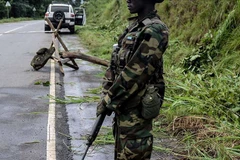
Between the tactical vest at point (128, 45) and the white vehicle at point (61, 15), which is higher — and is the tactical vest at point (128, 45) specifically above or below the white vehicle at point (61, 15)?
above

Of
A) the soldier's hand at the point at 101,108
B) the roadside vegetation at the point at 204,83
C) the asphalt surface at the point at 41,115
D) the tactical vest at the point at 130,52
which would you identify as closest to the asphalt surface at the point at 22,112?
the asphalt surface at the point at 41,115

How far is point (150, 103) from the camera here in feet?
8.16

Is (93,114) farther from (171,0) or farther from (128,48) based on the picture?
(171,0)

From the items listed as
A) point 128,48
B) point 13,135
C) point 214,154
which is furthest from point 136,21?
point 13,135

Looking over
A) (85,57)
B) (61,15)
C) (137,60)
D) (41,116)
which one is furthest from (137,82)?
(61,15)

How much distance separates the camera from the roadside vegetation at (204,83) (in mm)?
4121

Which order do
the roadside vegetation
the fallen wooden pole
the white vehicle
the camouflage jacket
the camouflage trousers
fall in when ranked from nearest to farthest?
the camouflage jacket, the camouflage trousers, the roadside vegetation, the fallen wooden pole, the white vehicle

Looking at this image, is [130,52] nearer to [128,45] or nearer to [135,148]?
[128,45]

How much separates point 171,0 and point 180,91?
20.9 ft

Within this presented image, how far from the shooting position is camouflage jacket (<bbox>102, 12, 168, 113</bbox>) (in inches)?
94.5

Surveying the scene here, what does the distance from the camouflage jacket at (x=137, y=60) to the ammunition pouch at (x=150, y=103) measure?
4cm

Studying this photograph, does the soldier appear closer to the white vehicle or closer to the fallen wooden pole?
the fallen wooden pole

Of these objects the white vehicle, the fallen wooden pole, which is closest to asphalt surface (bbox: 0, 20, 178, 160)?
the fallen wooden pole

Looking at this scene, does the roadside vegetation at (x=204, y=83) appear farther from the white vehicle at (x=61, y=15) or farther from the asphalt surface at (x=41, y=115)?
the white vehicle at (x=61, y=15)
